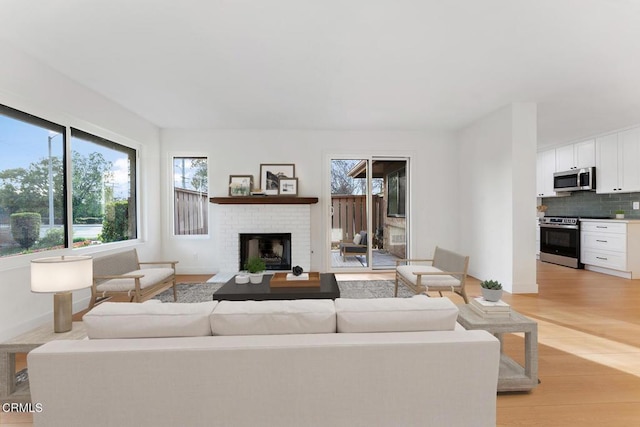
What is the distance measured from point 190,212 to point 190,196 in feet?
0.99

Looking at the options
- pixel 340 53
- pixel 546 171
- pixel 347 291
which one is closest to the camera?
pixel 340 53

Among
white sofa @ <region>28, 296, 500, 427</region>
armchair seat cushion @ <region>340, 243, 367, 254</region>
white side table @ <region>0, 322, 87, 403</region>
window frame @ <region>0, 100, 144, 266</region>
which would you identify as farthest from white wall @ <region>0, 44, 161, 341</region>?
armchair seat cushion @ <region>340, 243, 367, 254</region>

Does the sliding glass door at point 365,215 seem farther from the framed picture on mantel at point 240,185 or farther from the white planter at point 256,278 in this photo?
the white planter at point 256,278

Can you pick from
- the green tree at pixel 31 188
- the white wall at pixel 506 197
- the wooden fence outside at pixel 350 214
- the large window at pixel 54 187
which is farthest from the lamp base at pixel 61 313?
the white wall at pixel 506 197

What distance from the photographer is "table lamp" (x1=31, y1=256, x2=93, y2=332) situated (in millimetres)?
1919

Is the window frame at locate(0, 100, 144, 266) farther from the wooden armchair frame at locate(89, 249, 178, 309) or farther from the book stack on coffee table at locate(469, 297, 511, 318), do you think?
the book stack on coffee table at locate(469, 297, 511, 318)

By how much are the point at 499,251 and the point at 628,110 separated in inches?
116

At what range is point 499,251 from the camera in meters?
4.73

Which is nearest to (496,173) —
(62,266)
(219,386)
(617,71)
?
(617,71)

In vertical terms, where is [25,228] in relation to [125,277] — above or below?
above

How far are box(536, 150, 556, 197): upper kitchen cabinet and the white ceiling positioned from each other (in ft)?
8.90

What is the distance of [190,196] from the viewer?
230 inches

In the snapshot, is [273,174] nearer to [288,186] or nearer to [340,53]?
[288,186]

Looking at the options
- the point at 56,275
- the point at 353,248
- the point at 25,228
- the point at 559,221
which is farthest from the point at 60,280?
the point at 559,221
